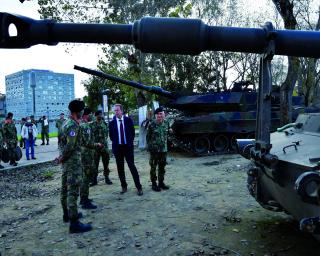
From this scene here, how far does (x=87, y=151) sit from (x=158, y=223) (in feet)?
6.09

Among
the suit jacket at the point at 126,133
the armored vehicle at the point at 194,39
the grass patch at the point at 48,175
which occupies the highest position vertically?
the armored vehicle at the point at 194,39

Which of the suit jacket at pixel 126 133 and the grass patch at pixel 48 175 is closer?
the suit jacket at pixel 126 133

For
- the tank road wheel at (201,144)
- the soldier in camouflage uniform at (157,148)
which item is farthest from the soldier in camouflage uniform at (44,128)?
the soldier in camouflage uniform at (157,148)

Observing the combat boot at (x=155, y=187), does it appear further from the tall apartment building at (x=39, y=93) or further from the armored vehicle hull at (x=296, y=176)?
the tall apartment building at (x=39, y=93)

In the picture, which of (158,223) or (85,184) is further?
(85,184)

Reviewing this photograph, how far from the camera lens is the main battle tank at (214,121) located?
13.9 metres

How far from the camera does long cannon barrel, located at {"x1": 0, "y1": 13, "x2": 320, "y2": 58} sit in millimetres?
2627

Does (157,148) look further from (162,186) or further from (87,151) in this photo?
(87,151)

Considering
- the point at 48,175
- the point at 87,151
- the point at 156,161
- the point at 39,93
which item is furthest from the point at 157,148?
the point at 39,93

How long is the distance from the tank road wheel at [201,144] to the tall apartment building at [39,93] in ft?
50.4

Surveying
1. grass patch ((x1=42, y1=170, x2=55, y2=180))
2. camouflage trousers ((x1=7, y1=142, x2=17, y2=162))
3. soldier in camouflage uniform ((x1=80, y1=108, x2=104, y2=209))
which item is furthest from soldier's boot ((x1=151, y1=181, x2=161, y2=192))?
camouflage trousers ((x1=7, y1=142, x2=17, y2=162))

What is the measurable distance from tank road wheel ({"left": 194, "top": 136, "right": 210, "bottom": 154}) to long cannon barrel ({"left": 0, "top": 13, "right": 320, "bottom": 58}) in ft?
36.7

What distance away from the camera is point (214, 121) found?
45.6 feet

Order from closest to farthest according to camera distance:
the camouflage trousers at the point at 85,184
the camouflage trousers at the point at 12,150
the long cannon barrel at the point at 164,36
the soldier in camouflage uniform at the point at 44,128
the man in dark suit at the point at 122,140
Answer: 1. the long cannon barrel at the point at 164,36
2. the camouflage trousers at the point at 85,184
3. the man in dark suit at the point at 122,140
4. the camouflage trousers at the point at 12,150
5. the soldier in camouflage uniform at the point at 44,128
